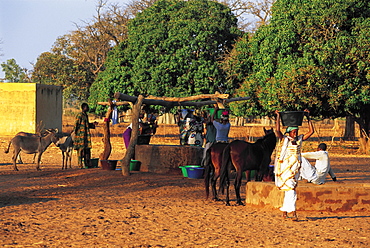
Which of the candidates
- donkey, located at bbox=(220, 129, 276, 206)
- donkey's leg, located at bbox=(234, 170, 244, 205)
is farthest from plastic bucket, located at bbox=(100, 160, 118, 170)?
donkey's leg, located at bbox=(234, 170, 244, 205)

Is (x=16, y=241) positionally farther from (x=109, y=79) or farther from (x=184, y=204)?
(x=109, y=79)

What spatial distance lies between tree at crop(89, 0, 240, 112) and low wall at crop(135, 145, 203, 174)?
14.3 m

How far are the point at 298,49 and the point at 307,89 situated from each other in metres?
2.30

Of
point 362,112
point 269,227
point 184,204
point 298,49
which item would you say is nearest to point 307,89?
point 298,49

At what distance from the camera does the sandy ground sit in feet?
23.8

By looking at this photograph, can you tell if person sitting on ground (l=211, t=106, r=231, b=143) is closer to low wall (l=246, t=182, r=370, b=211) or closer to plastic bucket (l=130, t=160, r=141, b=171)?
low wall (l=246, t=182, r=370, b=211)

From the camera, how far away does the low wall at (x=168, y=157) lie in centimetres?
1452

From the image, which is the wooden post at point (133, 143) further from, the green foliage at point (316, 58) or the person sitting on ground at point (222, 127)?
the green foliage at point (316, 58)

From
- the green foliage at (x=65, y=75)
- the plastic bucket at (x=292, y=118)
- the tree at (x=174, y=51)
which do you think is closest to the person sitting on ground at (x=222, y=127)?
the plastic bucket at (x=292, y=118)

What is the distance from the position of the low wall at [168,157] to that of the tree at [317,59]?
9.63m

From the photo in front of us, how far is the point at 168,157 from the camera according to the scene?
14.8 m

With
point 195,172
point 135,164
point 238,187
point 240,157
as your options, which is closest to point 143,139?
point 135,164

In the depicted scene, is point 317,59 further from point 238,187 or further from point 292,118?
point 292,118

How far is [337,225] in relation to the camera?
28.0 feet
